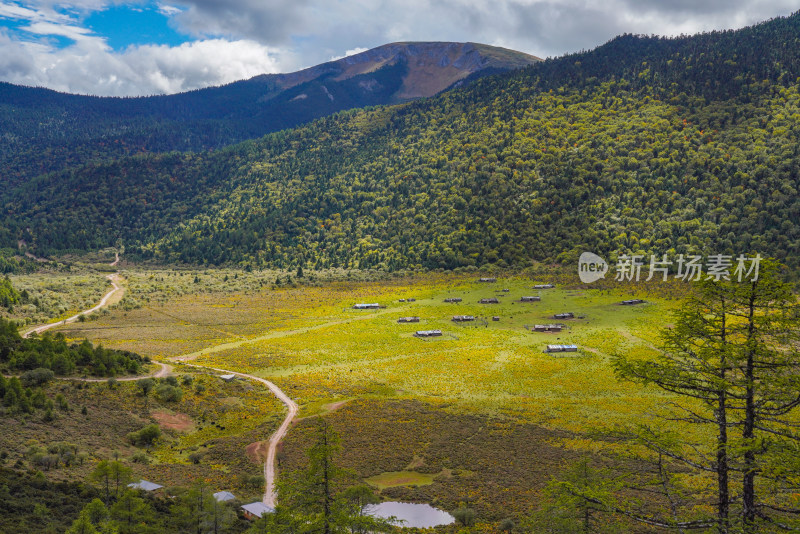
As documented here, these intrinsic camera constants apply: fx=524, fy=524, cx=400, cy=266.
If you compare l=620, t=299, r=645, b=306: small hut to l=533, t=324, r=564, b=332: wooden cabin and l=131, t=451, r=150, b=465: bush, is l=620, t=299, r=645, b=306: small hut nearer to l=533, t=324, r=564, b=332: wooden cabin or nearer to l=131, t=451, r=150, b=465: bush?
l=533, t=324, r=564, b=332: wooden cabin

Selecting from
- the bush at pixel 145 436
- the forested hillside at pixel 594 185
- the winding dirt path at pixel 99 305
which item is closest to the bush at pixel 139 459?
the bush at pixel 145 436

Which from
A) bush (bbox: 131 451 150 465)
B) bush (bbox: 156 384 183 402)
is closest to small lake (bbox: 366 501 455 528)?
bush (bbox: 131 451 150 465)

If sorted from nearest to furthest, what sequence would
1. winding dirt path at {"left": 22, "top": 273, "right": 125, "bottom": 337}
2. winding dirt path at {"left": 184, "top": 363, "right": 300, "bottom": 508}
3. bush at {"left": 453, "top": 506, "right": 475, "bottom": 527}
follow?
bush at {"left": 453, "top": 506, "right": 475, "bottom": 527}
winding dirt path at {"left": 184, "top": 363, "right": 300, "bottom": 508}
winding dirt path at {"left": 22, "top": 273, "right": 125, "bottom": 337}

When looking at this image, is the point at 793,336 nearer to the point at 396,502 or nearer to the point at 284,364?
the point at 396,502

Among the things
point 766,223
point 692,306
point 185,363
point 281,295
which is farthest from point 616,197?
point 692,306

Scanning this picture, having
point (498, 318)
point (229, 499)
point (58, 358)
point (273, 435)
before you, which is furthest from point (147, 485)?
point (498, 318)

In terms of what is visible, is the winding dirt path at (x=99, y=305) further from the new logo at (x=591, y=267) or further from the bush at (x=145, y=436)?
the new logo at (x=591, y=267)
